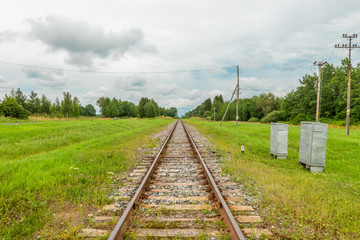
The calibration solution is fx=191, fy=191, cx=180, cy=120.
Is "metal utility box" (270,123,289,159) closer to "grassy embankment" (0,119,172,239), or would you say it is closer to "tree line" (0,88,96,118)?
"grassy embankment" (0,119,172,239)

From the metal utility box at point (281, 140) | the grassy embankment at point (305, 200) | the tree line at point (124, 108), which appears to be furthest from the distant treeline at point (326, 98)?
the tree line at point (124, 108)

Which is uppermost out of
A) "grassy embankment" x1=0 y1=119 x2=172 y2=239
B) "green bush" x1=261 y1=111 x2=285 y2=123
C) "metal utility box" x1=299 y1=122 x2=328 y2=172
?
"green bush" x1=261 y1=111 x2=285 y2=123

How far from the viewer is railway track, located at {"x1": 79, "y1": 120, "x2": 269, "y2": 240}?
289 centimetres

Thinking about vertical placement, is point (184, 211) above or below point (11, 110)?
below

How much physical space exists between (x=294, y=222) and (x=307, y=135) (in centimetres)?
457

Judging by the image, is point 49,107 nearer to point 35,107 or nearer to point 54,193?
point 35,107

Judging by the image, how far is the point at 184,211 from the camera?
3.59 meters

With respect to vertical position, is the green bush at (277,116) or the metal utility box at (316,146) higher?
the green bush at (277,116)

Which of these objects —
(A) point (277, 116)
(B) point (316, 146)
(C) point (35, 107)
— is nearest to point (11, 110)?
(C) point (35, 107)

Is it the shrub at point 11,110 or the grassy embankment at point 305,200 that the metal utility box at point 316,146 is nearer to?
the grassy embankment at point 305,200

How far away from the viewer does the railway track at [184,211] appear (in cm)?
289

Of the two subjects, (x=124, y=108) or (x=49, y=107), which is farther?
(x=124, y=108)

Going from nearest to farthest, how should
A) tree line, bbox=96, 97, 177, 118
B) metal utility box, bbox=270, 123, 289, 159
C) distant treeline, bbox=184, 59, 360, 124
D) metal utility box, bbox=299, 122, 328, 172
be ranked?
metal utility box, bbox=299, 122, 328, 172 < metal utility box, bbox=270, 123, 289, 159 < distant treeline, bbox=184, 59, 360, 124 < tree line, bbox=96, 97, 177, 118

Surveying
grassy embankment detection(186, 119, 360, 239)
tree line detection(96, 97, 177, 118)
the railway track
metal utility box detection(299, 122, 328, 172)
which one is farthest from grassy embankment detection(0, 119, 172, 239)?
tree line detection(96, 97, 177, 118)
